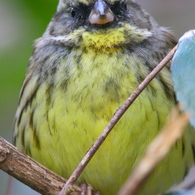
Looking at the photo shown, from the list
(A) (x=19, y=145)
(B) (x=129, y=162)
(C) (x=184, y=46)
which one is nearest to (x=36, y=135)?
(A) (x=19, y=145)

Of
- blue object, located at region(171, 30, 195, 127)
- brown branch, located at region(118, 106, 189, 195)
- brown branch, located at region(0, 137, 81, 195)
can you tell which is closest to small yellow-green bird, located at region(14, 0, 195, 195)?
brown branch, located at region(0, 137, 81, 195)

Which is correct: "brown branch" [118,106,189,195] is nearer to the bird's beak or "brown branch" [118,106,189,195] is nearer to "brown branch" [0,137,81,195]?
"brown branch" [0,137,81,195]

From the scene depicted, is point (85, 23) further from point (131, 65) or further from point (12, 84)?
point (12, 84)

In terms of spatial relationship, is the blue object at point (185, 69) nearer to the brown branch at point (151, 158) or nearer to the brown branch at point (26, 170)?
the brown branch at point (151, 158)

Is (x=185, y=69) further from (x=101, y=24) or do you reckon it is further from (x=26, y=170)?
(x=101, y=24)

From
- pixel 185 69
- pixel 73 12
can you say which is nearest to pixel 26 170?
pixel 185 69

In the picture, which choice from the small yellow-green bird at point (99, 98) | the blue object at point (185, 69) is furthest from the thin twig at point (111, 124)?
the small yellow-green bird at point (99, 98)

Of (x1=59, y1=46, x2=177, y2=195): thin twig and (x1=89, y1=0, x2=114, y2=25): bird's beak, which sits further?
(x1=89, y1=0, x2=114, y2=25): bird's beak
